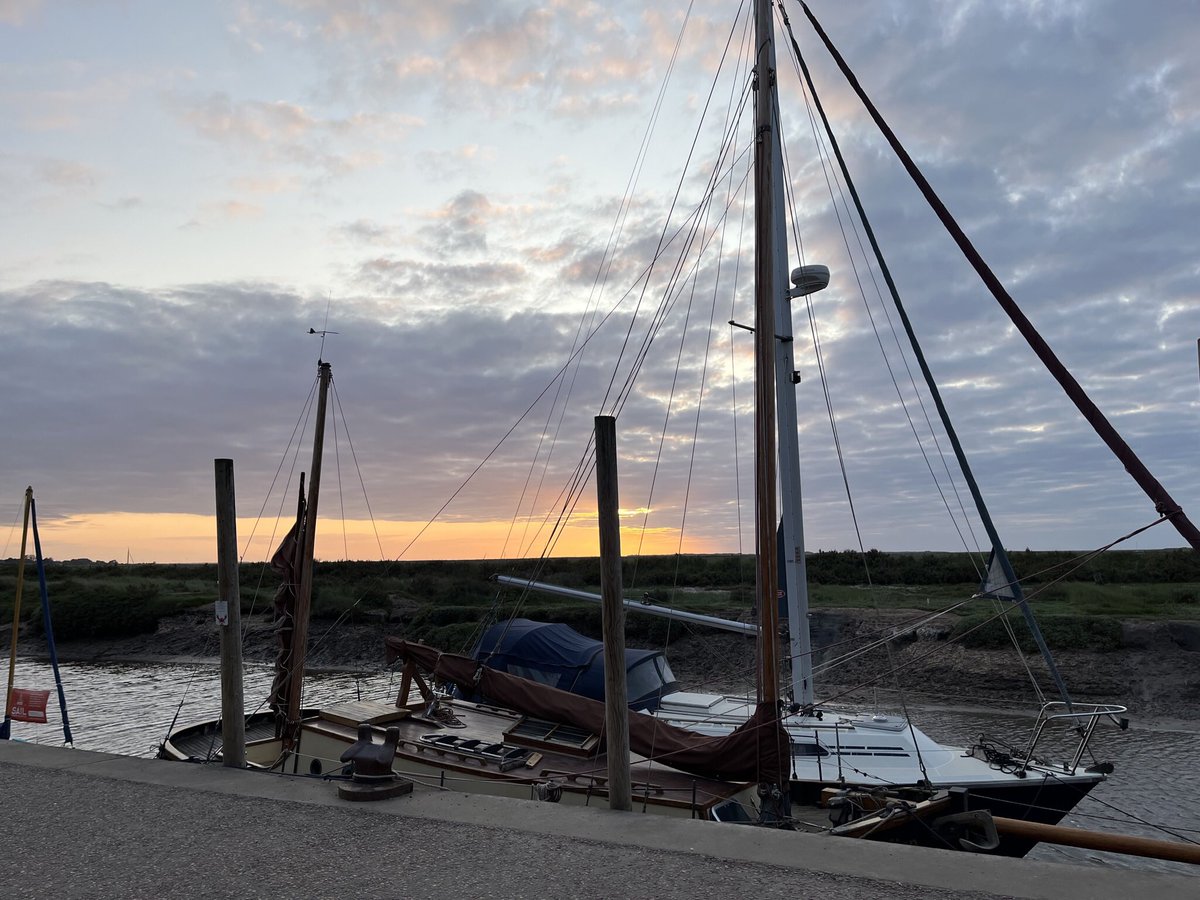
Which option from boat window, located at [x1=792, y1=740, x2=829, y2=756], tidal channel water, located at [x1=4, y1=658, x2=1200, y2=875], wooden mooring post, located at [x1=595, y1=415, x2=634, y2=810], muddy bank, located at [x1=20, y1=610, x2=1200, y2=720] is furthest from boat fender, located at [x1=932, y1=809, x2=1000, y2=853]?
muddy bank, located at [x1=20, y1=610, x2=1200, y2=720]

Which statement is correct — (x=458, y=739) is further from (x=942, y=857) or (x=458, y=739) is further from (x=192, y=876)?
(x=942, y=857)

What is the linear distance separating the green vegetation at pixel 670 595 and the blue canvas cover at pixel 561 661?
38.5ft

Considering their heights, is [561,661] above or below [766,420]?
below

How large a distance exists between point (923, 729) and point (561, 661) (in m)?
11.7

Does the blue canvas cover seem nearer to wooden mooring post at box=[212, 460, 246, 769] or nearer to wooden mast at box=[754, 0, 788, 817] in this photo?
wooden mast at box=[754, 0, 788, 817]

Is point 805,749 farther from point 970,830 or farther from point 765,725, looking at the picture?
point 970,830

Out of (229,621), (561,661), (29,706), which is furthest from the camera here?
(561,661)

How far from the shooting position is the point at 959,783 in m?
12.1

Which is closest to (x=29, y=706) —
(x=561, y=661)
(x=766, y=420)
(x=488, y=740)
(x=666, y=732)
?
(x=488, y=740)

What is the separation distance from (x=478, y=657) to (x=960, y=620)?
24.0 m

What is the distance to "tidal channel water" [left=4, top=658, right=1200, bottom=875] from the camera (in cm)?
1463

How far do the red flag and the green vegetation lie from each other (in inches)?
518

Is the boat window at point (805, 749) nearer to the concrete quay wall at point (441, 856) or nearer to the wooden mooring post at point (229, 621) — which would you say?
the concrete quay wall at point (441, 856)

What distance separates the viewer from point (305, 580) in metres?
14.8
